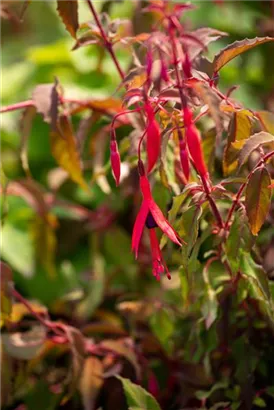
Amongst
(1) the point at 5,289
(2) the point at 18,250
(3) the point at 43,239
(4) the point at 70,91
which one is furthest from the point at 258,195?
(4) the point at 70,91

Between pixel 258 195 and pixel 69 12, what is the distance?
330 millimetres

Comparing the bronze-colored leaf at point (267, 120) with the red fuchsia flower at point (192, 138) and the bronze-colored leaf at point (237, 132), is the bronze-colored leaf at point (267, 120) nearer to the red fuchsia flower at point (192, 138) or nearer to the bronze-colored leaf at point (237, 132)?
the bronze-colored leaf at point (237, 132)

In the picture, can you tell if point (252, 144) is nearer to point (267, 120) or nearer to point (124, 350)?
point (267, 120)

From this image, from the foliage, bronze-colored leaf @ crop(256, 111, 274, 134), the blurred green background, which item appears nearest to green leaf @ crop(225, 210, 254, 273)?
the foliage

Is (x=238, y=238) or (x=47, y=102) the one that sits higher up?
(x=47, y=102)

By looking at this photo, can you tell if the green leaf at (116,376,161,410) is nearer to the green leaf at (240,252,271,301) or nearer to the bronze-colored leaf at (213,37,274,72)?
the green leaf at (240,252,271,301)

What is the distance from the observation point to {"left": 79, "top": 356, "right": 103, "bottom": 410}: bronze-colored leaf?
1.03 metres

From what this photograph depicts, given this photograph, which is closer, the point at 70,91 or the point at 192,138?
the point at 192,138

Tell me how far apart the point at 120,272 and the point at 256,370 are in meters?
0.50

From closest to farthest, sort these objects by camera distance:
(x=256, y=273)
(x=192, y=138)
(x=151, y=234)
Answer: (x=192, y=138), (x=151, y=234), (x=256, y=273)

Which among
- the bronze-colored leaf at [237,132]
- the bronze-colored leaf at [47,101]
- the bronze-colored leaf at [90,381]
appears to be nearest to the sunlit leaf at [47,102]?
the bronze-colored leaf at [47,101]

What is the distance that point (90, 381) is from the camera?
105 cm

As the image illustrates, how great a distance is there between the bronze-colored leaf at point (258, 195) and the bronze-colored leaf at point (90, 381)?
42 cm

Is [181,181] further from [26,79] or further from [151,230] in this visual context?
[26,79]
